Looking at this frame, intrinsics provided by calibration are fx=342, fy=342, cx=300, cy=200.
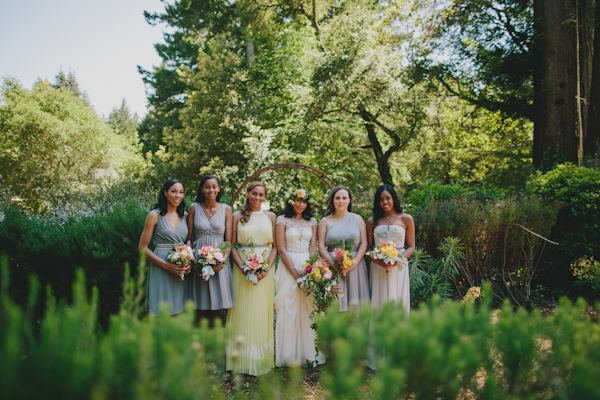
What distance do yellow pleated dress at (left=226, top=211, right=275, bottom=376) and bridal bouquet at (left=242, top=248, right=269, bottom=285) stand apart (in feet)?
0.56

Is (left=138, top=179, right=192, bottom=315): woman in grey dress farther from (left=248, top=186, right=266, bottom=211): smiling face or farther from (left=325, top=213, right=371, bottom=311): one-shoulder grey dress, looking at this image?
(left=325, top=213, right=371, bottom=311): one-shoulder grey dress

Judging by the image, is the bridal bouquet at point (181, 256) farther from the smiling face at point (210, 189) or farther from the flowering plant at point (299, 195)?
the flowering plant at point (299, 195)

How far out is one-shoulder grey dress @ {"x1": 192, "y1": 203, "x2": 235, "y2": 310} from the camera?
421 centimetres

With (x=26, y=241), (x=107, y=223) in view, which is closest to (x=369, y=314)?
(x=107, y=223)

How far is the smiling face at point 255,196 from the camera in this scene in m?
4.47

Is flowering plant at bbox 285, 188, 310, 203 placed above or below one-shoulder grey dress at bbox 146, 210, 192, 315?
above

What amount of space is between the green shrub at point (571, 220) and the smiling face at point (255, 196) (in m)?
5.59

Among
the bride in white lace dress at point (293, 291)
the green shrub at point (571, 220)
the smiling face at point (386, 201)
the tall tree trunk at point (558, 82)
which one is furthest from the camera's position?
the tall tree trunk at point (558, 82)

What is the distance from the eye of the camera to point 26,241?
5.09 m

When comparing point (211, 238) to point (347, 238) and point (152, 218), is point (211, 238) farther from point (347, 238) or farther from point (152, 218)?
point (347, 238)

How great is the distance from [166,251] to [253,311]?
1.32 metres

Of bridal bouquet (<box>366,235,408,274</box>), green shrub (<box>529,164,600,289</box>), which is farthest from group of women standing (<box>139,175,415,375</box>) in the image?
green shrub (<box>529,164,600,289</box>)

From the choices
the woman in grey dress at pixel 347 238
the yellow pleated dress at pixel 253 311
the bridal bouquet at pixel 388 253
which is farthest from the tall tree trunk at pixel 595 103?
the yellow pleated dress at pixel 253 311

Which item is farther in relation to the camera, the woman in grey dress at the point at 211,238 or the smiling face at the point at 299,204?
the smiling face at the point at 299,204
